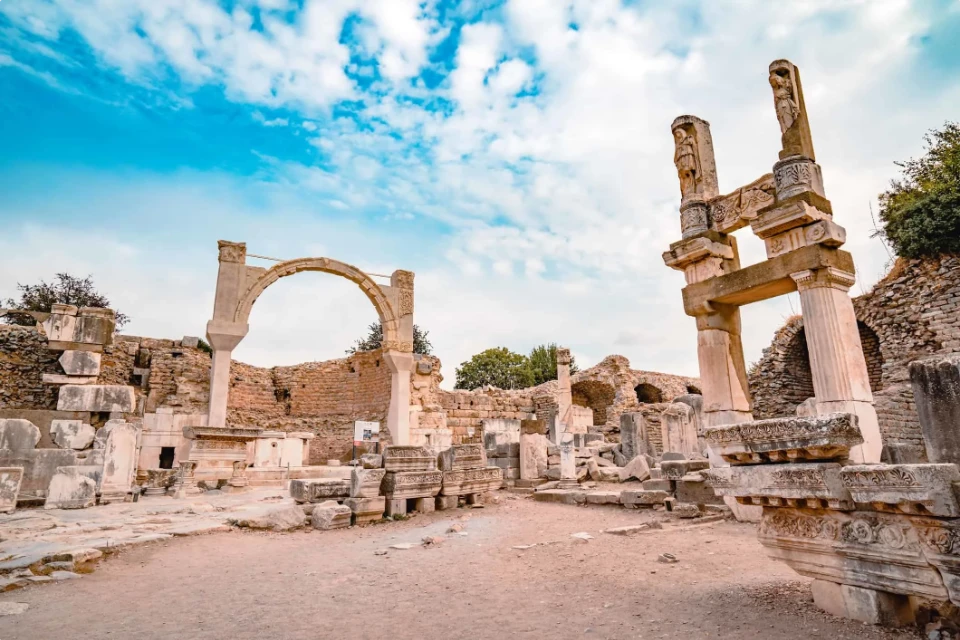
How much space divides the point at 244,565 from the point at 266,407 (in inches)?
623

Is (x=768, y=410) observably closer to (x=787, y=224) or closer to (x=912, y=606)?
(x=787, y=224)

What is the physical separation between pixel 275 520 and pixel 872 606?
19.0ft

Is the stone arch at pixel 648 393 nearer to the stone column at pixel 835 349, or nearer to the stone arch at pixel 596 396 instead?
the stone arch at pixel 596 396

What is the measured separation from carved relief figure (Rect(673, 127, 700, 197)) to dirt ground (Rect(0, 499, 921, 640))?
4347mm

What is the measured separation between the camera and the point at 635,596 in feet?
11.0

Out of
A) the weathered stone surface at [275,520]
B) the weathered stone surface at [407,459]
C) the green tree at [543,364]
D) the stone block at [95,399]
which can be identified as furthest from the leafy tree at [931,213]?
the green tree at [543,364]

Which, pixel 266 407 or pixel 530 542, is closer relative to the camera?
pixel 530 542

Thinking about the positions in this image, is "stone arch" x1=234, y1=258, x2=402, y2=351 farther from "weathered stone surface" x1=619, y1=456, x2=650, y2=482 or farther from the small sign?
"weathered stone surface" x1=619, y1=456, x2=650, y2=482

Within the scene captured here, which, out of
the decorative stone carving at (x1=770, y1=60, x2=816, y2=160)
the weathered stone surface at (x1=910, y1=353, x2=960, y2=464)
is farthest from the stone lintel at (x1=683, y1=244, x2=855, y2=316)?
the weathered stone surface at (x1=910, y1=353, x2=960, y2=464)

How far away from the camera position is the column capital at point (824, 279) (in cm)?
573

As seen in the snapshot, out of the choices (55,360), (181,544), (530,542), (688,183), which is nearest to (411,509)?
(530,542)

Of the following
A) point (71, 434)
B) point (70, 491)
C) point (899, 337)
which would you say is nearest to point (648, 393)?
point (899, 337)

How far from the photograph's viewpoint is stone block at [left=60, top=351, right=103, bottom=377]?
29.8 feet

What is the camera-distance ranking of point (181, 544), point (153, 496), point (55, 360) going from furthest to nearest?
point (55, 360), point (153, 496), point (181, 544)
